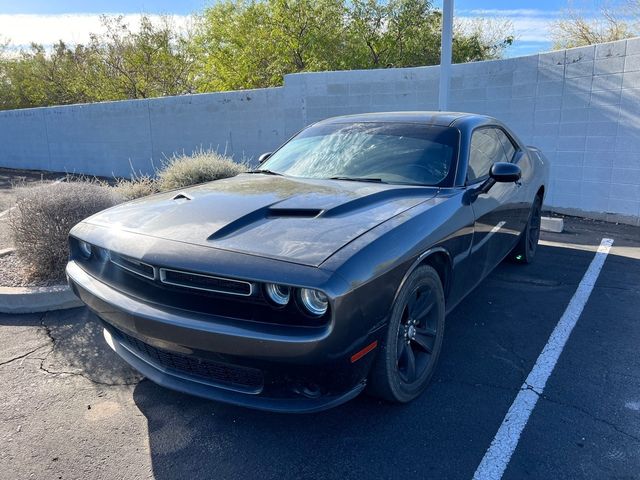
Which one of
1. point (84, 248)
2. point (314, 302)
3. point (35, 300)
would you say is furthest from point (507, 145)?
point (35, 300)

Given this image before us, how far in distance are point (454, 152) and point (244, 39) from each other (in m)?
16.4

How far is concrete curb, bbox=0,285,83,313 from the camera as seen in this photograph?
410 cm

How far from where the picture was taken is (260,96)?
10.6 meters

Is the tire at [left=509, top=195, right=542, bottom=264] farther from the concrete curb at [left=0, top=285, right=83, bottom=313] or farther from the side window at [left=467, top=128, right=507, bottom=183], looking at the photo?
the concrete curb at [left=0, top=285, right=83, bottom=313]

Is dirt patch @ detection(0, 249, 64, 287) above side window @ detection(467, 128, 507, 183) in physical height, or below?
below

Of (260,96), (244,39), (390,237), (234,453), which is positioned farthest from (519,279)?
(244,39)

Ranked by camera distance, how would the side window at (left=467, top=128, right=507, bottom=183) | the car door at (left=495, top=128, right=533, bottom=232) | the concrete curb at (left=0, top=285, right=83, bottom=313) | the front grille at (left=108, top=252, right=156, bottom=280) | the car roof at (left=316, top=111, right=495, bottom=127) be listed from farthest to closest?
1. the car door at (left=495, top=128, right=533, bottom=232)
2. the concrete curb at (left=0, top=285, right=83, bottom=313)
3. the car roof at (left=316, top=111, right=495, bottom=127)
4. the side window at (left=467, top=128, right=507, bottom=183)
5. the front grille at (left=108, top=252, right=156, bottom=280)

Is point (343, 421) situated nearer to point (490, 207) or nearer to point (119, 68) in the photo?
point (490, 207)

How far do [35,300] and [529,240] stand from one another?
4.79m

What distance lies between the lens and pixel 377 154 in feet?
11.7

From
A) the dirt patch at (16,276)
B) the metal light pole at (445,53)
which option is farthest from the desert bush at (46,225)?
the metal light pole at (445,53)

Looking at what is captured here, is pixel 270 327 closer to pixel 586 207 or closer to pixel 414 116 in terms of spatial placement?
pixel 414 116

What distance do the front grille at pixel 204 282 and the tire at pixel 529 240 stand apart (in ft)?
11.8

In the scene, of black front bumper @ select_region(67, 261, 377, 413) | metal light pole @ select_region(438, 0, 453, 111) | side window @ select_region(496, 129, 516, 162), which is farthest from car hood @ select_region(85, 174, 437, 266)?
metal light pole @ select_region(438, 0, 453, 111)
